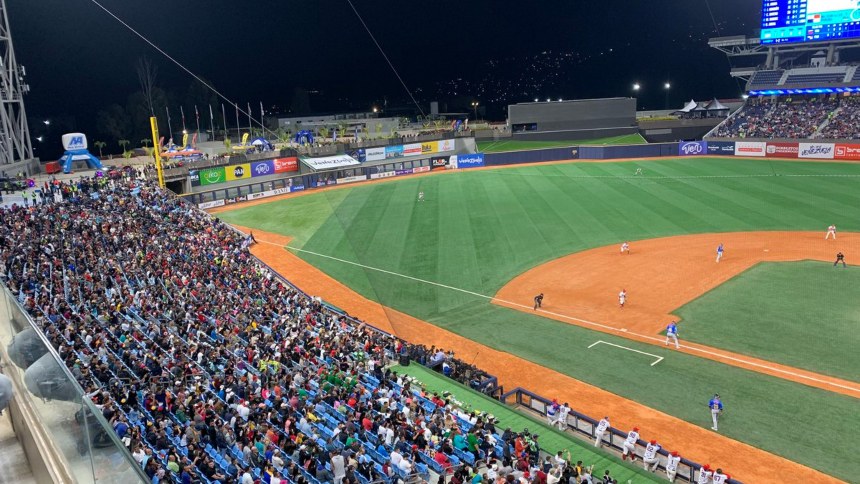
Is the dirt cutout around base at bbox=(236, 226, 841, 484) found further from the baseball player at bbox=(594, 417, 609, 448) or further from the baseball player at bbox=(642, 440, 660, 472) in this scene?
the baseball player at bbox=(594, 417, 609, 448)

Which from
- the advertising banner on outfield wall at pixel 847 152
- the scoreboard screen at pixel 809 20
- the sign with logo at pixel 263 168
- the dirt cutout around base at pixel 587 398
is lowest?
the dirt cutout around base at pixel 587 398

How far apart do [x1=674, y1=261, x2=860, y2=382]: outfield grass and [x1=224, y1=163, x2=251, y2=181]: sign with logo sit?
4201 cm

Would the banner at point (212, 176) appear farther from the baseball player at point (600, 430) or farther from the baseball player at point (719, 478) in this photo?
the baseball player at point (719, 478)

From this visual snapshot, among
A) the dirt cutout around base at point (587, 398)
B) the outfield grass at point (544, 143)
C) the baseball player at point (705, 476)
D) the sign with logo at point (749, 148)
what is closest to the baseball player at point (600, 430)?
the dirt cutout around base at point (587, 398)

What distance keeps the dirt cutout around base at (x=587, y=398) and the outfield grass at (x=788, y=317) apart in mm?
5645

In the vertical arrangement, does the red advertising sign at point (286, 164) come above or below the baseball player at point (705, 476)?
above

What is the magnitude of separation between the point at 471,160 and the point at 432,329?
45736 millimetres

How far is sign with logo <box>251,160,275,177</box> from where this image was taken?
5675cm

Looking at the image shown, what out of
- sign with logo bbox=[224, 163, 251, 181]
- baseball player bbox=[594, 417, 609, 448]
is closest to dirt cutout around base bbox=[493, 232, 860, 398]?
baseball player bbox=[594, 417, 609, 448]

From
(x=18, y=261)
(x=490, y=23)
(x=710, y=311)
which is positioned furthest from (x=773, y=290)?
(x=490, y=23)

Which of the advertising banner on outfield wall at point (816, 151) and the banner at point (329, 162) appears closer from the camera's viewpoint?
the advertising banner on outfield wall at point (816, 151)

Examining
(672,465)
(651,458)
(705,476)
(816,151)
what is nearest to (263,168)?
(651,458)

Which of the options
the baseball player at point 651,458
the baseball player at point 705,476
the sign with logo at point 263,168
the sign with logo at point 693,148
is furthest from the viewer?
the sign with logo at point 693,148

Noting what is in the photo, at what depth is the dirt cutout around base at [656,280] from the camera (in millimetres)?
22531
